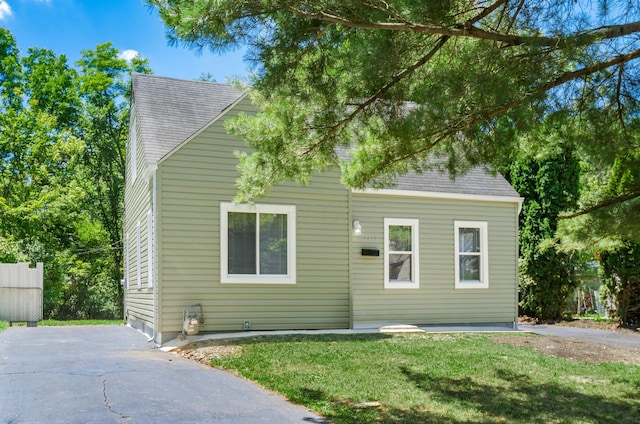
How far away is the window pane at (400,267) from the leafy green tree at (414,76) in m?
5.31

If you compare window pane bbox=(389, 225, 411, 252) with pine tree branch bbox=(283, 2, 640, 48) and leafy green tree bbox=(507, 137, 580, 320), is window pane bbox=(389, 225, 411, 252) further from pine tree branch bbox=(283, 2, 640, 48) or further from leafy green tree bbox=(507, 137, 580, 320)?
pine tree branch bbox=(283, 2, 640, 48)

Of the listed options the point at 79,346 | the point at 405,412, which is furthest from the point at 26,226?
the point at 405,412

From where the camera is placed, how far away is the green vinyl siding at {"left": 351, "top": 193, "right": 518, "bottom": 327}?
509 inches

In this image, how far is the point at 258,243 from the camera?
11836 mm

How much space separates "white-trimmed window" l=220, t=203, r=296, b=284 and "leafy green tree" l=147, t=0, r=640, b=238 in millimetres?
3589

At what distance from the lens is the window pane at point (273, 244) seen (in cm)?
1194

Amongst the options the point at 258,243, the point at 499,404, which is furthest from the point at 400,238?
the point at 499,404

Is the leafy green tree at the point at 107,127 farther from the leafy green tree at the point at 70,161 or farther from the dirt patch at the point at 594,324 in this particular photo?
the dirt patch at the point at 594,324

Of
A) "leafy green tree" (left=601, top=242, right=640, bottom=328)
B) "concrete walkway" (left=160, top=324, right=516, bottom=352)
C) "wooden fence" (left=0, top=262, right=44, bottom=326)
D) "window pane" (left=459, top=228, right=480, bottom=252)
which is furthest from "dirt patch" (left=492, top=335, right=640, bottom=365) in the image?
"wooden fence" (left=0, top=262, right=44, bottom=326)

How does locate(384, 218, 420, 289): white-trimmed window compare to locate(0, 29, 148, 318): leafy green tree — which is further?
locate(0, 29, 148, 318): leafy green tree

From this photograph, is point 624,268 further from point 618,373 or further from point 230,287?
point 230,287

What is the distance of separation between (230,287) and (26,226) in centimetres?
1577

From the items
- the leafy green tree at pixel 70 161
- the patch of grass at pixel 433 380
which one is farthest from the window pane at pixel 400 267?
the leafy green tree at pixel 70 161

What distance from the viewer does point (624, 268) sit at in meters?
14.4
